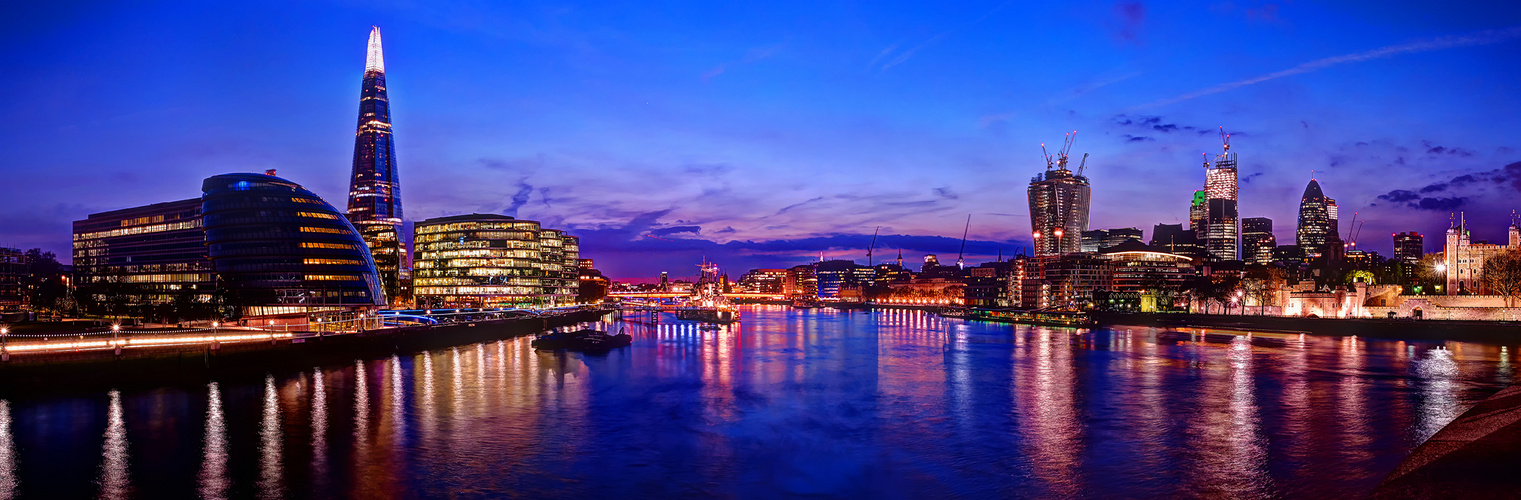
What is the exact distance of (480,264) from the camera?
162875mm

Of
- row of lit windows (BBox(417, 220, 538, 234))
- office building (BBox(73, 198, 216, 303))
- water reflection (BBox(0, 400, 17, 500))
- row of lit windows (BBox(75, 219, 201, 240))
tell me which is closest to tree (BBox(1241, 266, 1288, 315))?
row of lit windows (BBox(417, 220, 538, 234))

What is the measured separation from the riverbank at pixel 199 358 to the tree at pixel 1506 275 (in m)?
Result: 109

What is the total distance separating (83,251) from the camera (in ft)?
412

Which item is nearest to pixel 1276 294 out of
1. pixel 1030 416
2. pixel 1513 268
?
pixel 1513 268

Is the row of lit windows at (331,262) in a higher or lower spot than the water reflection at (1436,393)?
higher

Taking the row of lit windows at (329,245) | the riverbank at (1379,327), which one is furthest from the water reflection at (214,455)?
the riverbank at (1379,327)

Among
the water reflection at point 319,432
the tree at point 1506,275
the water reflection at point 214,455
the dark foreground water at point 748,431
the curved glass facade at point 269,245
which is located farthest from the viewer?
the curved glass facade at point 269,245

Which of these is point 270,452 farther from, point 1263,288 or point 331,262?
point 1263,288

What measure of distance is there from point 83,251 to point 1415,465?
15785 centimetres

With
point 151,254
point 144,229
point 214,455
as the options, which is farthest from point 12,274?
point 214,455

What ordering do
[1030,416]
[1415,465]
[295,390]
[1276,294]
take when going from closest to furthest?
[1415,465] < [1030,416] < [295,390] < [1276,294]

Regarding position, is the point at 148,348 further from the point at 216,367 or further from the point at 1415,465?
Answer: the point at 1415,465

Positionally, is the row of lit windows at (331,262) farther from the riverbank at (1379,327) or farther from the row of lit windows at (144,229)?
the riverbank at (1379,327)

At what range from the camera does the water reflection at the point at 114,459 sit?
23.0 m
